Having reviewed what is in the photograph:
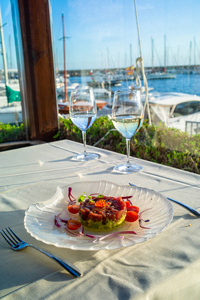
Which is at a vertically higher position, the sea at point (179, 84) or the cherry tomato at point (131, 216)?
the sea at point (179, 84)

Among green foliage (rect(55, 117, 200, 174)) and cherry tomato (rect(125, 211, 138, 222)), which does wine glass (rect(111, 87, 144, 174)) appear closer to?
cherry tomato (rect(125, 211, 138, 222))

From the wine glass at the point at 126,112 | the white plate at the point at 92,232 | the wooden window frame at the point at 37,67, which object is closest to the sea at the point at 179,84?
the wooden window frame at the point at 37,67

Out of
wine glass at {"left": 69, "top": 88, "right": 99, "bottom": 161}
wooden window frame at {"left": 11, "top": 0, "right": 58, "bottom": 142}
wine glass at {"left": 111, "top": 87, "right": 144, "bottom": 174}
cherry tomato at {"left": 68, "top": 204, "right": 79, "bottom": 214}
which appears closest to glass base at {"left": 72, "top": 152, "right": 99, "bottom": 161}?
wine glass at {"left": 69, "top": 88, "right": 99, "bottom": 161}

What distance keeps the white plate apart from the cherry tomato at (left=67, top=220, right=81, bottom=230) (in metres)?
0.02

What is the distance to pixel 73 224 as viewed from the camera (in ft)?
1.97

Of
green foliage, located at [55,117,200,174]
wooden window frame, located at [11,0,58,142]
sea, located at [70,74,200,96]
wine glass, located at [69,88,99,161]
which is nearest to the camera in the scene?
wine glass, located at [69,88,99,161]

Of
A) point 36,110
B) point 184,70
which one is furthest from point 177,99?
point 36,110

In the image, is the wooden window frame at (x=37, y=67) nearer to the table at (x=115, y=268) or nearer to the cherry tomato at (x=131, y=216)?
the table at (x=115, y=268)

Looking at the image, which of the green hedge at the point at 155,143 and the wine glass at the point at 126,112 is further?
the green hedge at the point at 155,143

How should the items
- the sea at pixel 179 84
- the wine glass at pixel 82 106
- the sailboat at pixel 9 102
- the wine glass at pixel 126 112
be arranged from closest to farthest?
1. the wine glass at pixel 126 112
2. the wine glass at pixel 82 106
3. the sea at pixel 179 84
4. the sailboat at pixel 9 102

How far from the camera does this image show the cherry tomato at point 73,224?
23.5 inches

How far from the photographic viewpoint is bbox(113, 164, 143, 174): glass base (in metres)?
1.07

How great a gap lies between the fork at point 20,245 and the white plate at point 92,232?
→ 0.08 feet

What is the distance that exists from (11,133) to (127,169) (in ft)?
7.94
